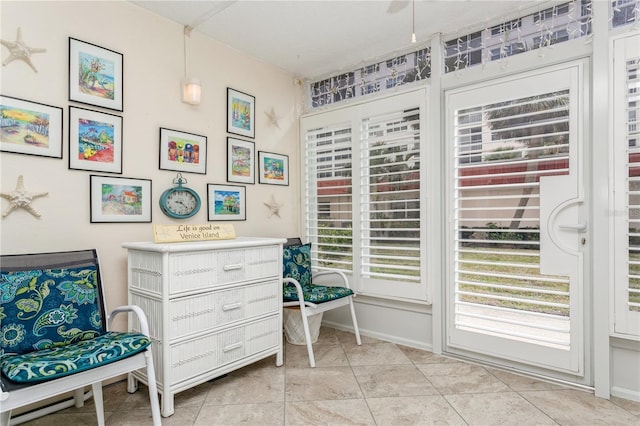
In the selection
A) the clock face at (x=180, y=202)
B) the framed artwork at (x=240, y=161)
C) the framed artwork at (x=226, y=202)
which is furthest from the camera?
Answer: the framed artwork at (x=240, y=161)

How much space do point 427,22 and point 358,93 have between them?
87cm

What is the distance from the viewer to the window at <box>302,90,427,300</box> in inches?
117

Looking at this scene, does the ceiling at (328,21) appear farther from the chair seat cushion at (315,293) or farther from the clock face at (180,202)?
the chair seat cushion at (315,293)

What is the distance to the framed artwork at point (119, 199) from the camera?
2.30 m

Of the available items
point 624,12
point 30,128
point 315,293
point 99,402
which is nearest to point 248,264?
point 315,293

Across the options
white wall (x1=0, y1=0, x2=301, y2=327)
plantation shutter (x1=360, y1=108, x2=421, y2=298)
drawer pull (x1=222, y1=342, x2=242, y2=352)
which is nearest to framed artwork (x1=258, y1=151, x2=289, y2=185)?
white wall (x1=0, y1=0, x2=301, y2=327)

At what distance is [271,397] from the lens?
2.21 meters

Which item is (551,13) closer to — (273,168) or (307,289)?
(273,168)

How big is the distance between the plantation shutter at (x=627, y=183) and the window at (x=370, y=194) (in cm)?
121

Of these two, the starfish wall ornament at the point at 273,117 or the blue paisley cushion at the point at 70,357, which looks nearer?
the blue paisley cushion at the point at 70,357

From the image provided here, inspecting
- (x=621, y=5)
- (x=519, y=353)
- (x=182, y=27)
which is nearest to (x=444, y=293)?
(x=519, y=353)

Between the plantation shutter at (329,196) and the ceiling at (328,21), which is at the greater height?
the ceiling at (328,21)

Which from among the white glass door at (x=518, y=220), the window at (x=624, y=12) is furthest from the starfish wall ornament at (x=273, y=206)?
the window at (x=624, y=12)

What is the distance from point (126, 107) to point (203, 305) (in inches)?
56.2
